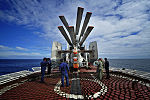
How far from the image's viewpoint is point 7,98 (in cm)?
316

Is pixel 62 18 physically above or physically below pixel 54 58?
above

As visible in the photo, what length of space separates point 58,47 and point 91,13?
417 inches

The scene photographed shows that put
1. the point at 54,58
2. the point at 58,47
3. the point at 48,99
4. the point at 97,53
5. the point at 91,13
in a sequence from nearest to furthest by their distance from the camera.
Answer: the point at 48,99, the point at 91,13, the point at 54,58, the point at 58,47, the point at 97,53

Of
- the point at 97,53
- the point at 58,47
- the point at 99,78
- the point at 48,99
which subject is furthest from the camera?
the point at 97,53

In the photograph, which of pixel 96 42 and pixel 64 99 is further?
pixel 96 42

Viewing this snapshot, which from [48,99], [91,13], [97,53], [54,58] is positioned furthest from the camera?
[97,53]

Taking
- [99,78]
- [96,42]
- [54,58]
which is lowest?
[99,78]

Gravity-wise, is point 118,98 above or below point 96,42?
below

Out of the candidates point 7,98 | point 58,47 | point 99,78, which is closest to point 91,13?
point 99,78

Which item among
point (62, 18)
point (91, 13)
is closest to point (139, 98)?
point (91, 13)

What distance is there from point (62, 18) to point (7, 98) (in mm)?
5827

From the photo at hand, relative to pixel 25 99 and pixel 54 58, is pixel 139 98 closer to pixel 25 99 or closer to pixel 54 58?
pixel 25 99

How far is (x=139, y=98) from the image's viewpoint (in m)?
3.07

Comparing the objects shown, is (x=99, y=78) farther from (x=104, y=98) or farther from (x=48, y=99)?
(x=48, y=99)
